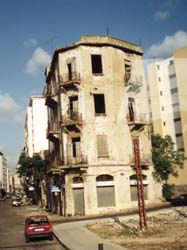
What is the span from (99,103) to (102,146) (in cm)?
520

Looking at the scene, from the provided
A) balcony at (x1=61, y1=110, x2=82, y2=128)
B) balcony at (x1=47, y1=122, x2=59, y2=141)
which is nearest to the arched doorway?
balcony at (x1=61, y1=110, x2=82, y2=128)

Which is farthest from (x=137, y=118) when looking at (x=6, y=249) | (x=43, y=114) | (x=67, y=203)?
(x=43, y=114)

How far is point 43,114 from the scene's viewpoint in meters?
101

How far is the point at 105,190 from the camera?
1682 inches

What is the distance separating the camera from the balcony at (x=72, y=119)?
4319 centimetres

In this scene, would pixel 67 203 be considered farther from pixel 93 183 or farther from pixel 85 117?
pixel 85 117

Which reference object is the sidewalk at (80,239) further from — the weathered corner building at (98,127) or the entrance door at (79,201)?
the weathered corner building at (98,127)

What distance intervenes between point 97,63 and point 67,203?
16673 mm

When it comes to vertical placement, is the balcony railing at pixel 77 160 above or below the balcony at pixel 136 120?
below

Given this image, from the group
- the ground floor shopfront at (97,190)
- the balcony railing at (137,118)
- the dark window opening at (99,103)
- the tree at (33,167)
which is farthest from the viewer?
the tree at (33,167)

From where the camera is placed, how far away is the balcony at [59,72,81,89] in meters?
43.9

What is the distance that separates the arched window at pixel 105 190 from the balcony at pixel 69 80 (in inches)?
430

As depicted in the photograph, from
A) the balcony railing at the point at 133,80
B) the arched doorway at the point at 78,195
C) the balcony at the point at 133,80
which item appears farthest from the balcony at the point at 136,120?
the arched doorway at the point at 78,195

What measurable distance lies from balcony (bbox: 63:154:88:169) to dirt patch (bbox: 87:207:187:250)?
417 inches
